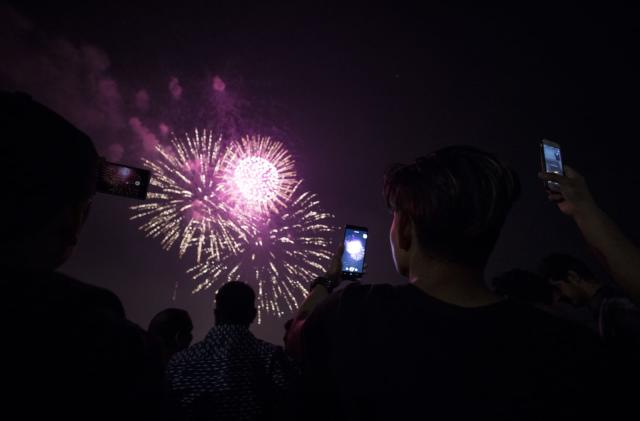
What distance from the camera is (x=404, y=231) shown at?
5.97ft

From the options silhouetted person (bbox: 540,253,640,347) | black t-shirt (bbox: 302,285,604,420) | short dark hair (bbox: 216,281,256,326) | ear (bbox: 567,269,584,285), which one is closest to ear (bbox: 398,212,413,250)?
black t-shirt (bbox: 302,285,604,420)

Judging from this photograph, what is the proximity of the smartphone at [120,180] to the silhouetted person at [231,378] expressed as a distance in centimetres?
161

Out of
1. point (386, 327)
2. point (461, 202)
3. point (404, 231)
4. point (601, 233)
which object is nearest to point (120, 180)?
point (404, 231)

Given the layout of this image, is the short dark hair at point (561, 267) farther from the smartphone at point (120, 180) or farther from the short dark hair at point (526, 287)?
the smartphone at point (120, 180)

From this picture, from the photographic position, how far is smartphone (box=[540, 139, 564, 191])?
3.14 meters

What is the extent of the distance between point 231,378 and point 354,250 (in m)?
2.09

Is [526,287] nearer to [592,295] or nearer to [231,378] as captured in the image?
[592,295]

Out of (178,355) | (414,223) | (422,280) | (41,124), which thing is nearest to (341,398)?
(422,280)

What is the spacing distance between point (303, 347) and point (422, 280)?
69cm

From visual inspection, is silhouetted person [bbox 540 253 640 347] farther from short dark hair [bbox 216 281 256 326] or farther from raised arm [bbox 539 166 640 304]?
short dark hair [bbox 216 281 256 326]

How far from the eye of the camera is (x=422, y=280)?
5.47ft

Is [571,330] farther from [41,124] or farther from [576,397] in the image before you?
[41,124]

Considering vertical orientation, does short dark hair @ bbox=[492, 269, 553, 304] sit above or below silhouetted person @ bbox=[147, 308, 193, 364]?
above

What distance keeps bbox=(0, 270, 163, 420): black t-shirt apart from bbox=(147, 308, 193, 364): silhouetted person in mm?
4612
